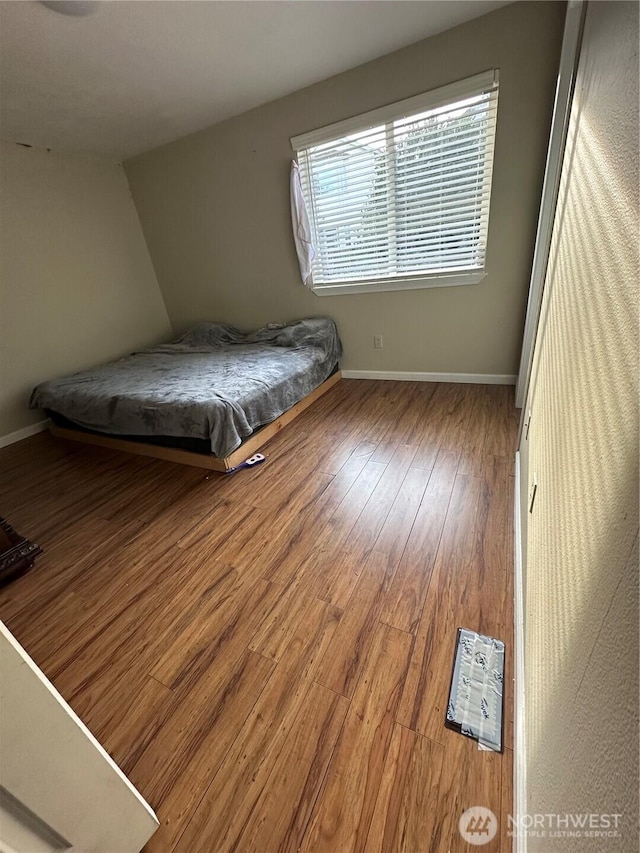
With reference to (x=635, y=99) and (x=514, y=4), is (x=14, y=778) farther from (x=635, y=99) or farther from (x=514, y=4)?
(x=514, y=4)

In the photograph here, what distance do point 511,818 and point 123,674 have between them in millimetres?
1156

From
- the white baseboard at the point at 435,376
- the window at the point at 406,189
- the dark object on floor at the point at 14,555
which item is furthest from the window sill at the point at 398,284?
the dark object on floor at the point at 14,555

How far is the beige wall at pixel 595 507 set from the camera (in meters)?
0.37

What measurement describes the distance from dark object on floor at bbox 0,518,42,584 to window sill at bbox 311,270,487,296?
9.30 feet

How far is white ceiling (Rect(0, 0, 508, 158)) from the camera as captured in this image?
1.78 meters

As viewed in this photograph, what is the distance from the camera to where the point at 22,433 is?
127 inches

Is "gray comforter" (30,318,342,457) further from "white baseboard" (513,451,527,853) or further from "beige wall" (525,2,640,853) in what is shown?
"beige wall" (525,2,640,853)

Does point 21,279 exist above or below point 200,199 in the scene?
below

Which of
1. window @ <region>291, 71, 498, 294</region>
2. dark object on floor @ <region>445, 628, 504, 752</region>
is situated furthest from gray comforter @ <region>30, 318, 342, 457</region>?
dark object on floor @ <region>445, 628, 504, 752</region>

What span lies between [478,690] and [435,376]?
8.27ft

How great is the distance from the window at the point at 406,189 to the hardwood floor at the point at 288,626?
1.43 meters

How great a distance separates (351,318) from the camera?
323 centimetres

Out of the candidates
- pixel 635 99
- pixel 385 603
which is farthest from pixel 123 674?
pixel 635 99

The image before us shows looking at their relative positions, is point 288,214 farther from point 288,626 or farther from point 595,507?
point 595,507
